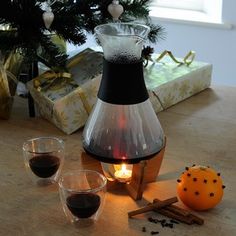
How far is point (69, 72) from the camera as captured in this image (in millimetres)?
1318

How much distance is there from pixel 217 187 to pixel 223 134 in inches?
13.1

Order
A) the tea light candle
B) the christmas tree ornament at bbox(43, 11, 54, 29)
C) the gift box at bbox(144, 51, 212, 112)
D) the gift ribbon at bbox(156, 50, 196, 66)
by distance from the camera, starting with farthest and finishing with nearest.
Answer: the gift ribbon at bbox(156, 50, 196, 66) < the gift box at bbox(144, 51, 212, 112) < the christmas tree ornament at bbox(43, 11, 54, 29) < the tea light candle

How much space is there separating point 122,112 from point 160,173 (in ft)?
0.62

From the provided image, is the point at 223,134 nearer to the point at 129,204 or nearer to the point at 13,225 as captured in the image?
the point at 129,204

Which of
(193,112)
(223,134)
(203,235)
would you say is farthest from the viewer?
(193,112)

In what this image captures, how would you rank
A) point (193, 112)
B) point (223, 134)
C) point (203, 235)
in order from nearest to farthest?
1. point (203, 235)
2. point (223, 134)
3. point (193, 112)

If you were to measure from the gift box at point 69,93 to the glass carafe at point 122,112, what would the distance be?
10.1 inches

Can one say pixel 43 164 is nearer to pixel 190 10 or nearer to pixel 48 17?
pixel 48 17

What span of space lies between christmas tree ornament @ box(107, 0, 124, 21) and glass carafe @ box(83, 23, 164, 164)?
0.31 m

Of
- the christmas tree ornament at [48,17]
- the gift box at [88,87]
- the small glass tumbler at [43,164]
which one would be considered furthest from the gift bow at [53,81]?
the small glass tumbler at [43,164]

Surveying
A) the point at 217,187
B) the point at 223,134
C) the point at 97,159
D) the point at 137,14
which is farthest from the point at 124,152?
the point at 137,14

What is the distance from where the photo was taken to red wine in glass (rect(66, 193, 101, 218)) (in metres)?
0.90

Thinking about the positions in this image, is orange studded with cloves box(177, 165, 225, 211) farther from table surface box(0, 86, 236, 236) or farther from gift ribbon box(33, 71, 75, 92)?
gift ribbon box(33, 71, 75, 92)

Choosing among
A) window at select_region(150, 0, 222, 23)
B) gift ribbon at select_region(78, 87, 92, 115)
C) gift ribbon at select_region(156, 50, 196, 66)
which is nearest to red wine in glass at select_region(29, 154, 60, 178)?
gift ribbon at select_region(78, 87, 92, 115)
